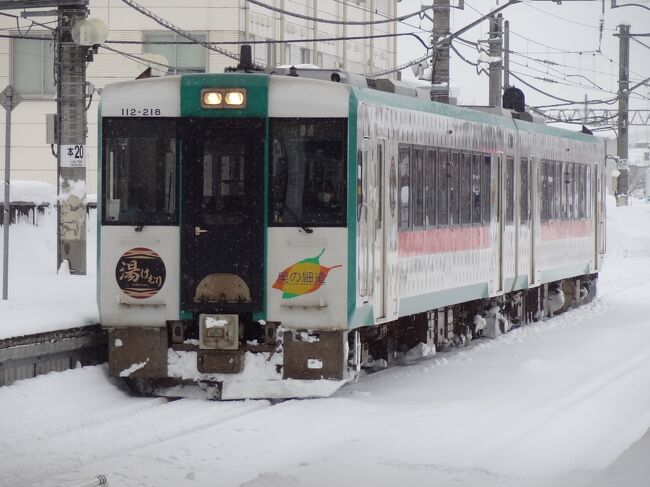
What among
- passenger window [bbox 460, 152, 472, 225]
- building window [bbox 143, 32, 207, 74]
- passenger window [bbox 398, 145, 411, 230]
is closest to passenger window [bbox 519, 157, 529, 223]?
passenger window [bbox 460, 152, 472, 225]

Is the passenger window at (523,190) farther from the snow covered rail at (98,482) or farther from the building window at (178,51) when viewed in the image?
the building window at (178,51)

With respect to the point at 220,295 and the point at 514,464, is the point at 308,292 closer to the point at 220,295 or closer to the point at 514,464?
the point at 220,295

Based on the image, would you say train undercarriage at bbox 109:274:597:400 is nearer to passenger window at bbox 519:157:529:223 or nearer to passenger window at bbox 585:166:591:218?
passenger window at bbox 519:157:529:223

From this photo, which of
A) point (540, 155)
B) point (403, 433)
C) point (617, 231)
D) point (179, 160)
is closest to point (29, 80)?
point (617, 231)

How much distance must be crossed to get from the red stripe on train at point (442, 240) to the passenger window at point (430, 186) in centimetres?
14

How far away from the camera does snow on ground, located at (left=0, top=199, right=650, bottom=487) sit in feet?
30.0

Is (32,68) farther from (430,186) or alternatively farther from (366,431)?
(366,431)

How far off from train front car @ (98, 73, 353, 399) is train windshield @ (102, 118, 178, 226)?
0.01 m

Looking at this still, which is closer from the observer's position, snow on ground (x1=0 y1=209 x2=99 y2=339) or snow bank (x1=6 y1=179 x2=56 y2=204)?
snow on ground (x1=0 y1=209 x2=99 y2=339)

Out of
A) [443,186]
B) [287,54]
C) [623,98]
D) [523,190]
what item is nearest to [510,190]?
[523,190]

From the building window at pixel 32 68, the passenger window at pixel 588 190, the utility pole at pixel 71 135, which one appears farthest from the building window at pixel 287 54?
the utility pole at pixel 71 135

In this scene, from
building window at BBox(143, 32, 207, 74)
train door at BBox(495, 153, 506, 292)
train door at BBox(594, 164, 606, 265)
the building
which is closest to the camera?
train door at BBox(495, 153, 506, 292)

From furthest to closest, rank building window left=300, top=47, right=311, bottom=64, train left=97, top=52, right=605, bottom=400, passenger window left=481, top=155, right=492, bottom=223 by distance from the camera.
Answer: building window left=300, top=47, right=311, bottom=64, passenger window left=481, top=155, right=492, bottom=223, train left=97, top=52, right=605, bottom=400

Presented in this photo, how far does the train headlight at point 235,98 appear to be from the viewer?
1259 centimetres
